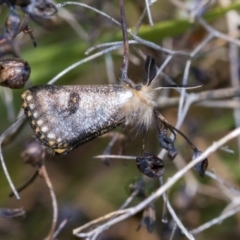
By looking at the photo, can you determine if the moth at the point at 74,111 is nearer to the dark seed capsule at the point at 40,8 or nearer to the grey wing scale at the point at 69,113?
the grey wing scale at the point at 69,113

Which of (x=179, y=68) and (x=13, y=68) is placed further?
(x=179, y=68)

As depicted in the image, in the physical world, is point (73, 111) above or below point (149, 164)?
above

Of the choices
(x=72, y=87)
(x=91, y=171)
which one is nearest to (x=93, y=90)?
(x=72, y=87)

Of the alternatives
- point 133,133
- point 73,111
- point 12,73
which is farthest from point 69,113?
point 133,133

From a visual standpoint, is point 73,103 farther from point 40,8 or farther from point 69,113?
point 40,8

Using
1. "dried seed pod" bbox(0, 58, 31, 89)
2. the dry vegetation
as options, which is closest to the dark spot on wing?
"dried seed pod" bbox(0, 58, 31, 89)

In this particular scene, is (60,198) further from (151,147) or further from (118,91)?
(118,91)

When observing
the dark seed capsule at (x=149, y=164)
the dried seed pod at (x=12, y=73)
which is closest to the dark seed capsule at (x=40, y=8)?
the dried seed pod at (x=12, y=73)

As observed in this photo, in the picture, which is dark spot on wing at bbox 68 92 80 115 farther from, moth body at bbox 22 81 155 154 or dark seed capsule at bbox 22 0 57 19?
dark seed capsule at bbox 22 0 57 19
